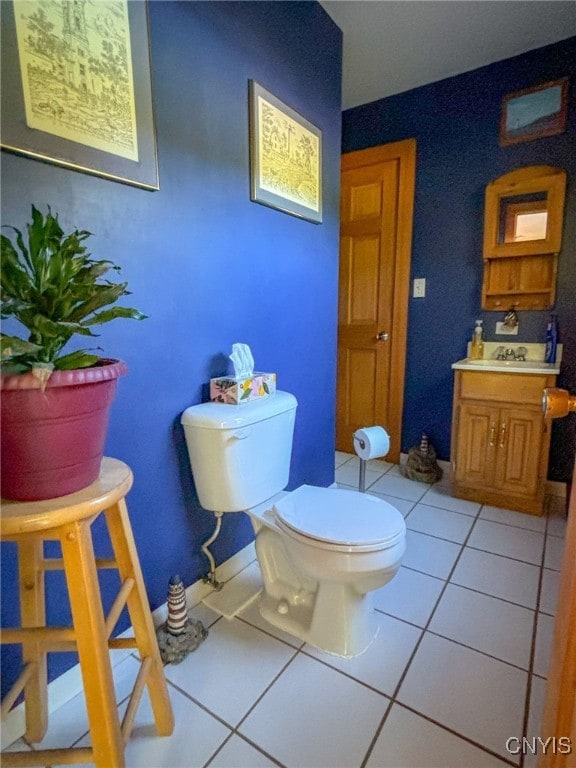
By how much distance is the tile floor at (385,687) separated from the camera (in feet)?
3.13

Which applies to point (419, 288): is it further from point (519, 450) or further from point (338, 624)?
point (338, 624)

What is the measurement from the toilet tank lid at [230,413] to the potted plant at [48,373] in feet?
1.71

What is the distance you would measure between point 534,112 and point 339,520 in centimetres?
240

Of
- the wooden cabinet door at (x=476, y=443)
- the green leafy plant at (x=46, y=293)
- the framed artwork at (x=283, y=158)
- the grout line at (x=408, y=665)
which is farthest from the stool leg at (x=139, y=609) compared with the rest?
the wooden cabinet door at (x=476, y=443)

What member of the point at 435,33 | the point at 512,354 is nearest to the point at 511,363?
the point at 512,354

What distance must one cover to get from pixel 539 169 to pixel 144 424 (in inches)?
94.6

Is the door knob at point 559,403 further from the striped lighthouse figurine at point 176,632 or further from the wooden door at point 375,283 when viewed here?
the wooden door at point 375,283

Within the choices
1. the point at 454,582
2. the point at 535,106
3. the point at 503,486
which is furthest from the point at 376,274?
the point at 454,582

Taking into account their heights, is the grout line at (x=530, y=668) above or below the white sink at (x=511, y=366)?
below

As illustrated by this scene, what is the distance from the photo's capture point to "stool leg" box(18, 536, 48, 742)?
0.89m

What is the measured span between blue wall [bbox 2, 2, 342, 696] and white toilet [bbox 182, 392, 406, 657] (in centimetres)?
16

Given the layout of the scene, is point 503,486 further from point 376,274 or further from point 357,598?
point 376,274

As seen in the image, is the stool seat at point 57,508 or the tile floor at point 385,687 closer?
the stool seat at point 57,508

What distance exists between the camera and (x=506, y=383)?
1988 mm
